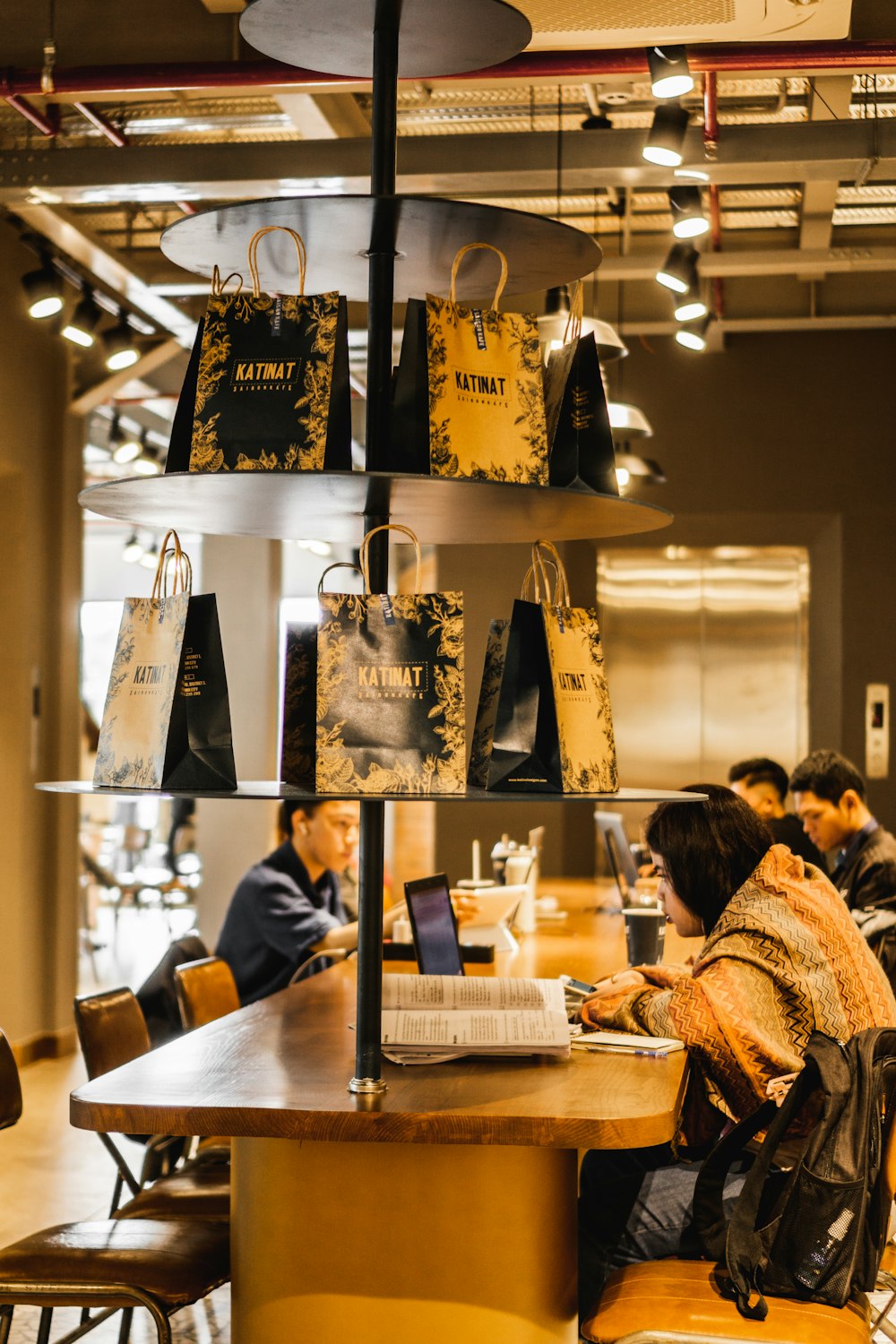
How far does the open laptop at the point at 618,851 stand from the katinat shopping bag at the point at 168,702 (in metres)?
3.32

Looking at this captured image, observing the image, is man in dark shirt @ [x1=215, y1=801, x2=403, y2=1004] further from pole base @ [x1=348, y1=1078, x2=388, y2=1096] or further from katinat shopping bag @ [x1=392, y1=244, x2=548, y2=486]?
katinat shopping bag @ [x1=392, y1=244, x2=548, y2=486]

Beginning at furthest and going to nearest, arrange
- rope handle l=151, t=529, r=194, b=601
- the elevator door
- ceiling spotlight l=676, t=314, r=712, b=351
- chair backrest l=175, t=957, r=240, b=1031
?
the elevator door, ceiling spotlight l=676, t=314, r=712, b=351, chair backrest l=175, t=957, r=240, b=1031, rope handle l=151, t=529, r=194, b=601

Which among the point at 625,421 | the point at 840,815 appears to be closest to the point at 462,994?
the point at 840,815

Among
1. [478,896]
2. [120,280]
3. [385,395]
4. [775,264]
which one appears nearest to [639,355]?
[775,264]

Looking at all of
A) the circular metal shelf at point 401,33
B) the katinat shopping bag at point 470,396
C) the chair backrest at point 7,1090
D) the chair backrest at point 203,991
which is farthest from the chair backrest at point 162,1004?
the circular metal shelf at point 401,33

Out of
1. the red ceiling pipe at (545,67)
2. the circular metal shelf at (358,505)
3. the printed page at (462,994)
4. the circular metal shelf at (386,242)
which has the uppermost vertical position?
the red ceiling pipe at (545,67)

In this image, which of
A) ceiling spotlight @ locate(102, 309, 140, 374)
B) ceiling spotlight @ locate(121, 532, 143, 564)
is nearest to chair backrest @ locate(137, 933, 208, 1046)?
ceiling spotlight @ locate(102, 309, 140, 374)

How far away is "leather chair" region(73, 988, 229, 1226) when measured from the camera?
2.84m

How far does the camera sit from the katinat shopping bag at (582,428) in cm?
209

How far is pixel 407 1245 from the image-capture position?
76.4 inches

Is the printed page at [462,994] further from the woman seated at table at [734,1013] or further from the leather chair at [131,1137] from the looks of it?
the leather chair at [131,1137]

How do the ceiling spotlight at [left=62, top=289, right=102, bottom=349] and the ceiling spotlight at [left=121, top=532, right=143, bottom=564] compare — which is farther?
the ceiling spotlight at [left=121, top=532, right=143, bottom=564]

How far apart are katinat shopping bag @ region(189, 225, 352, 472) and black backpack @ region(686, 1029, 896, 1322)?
1.16 m

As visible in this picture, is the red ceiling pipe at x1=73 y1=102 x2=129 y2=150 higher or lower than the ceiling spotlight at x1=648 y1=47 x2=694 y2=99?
higher
